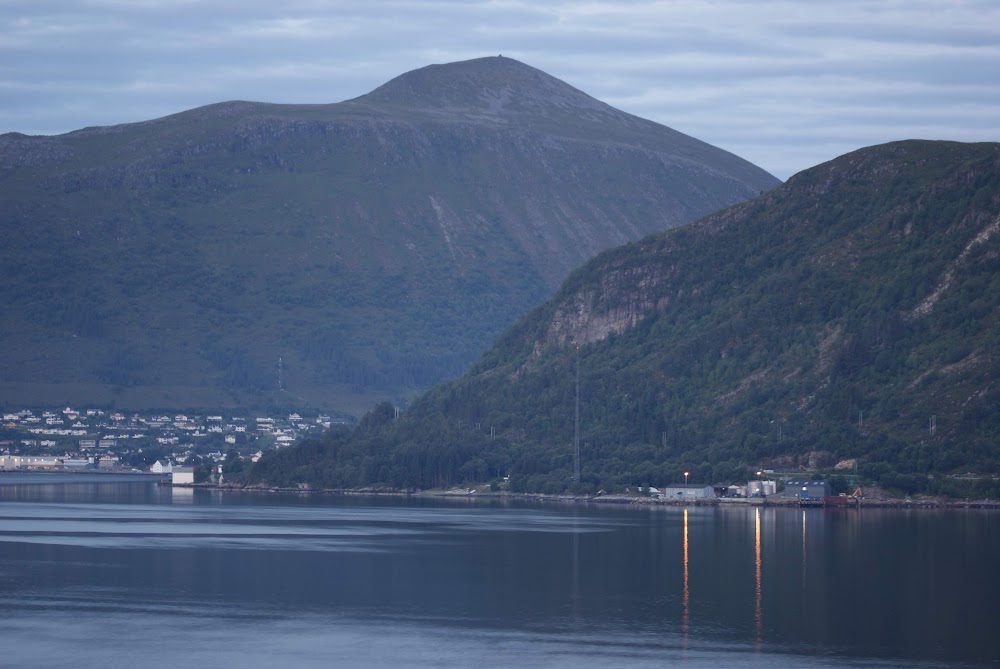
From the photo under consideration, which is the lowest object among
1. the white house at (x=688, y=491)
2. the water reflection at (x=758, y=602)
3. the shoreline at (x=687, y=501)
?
the water reflection at (x=758, y=602)

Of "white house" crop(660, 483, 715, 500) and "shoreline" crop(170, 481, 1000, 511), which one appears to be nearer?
"shoreline" crop(170, 481, 1000, 511)

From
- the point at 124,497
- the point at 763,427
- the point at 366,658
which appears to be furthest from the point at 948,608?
the point at 124,497

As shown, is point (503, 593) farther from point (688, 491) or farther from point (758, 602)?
point (688, 491)

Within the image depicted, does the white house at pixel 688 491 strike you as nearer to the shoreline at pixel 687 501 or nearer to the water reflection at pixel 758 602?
the shoreline at pixel 687 501

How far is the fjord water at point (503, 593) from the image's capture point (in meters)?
66.0

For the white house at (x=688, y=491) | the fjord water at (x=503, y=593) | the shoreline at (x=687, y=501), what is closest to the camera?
the fjord water at (x=503, y=593)

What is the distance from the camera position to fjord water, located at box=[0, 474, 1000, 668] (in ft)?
217

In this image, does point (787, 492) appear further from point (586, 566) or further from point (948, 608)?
point (948, 608)

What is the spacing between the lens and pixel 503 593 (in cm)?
8412

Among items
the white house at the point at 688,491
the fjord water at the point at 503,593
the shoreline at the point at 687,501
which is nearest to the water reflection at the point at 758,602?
the fjord water at the point at 503,593

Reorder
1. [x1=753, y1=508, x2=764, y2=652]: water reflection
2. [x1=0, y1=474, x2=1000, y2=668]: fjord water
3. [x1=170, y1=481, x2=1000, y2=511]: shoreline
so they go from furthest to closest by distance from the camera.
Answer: [x1=170, y1=481, x2=1000, y2=511]: shoreline → [x1=753, y1=508, x2=764, y2=652]: water reflection → [x1=0, y1=474, x2=1000, y2=668]: fjord water

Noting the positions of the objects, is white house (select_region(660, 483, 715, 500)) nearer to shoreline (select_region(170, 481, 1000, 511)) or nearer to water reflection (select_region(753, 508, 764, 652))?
shoreline (select_region(170, 481, 1000, 511))

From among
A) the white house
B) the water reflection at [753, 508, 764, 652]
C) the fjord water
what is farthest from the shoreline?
the water reflection at [753, 508, 764, 652]

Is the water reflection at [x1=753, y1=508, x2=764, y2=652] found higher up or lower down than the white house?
lower down
